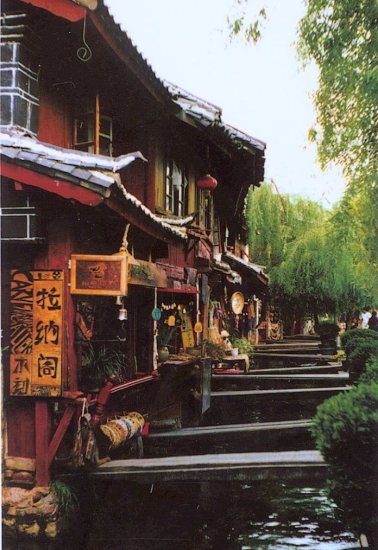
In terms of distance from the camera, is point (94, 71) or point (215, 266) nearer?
point (94, 71)

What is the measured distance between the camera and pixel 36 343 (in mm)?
5684

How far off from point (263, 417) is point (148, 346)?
14.2ft

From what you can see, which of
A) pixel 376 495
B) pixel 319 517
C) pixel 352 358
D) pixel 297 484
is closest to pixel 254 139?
pixel 352 358

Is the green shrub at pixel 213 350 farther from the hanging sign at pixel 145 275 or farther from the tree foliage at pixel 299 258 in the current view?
the tree foliage at pixel 299 258

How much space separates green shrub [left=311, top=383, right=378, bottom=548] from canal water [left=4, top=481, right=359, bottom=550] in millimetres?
1945

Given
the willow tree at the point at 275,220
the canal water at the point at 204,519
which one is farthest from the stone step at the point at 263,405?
the willow tree at the point at 275,220

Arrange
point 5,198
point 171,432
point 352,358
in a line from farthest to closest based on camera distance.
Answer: point 352,358
point 171,432
point 5,198

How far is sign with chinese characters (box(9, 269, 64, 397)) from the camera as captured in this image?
5.66 meters

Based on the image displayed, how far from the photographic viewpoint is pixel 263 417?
12.4m

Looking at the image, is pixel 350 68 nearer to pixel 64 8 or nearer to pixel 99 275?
pixel 64 8

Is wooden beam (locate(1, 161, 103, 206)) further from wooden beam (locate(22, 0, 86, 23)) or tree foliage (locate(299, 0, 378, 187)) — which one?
tree foliage (locate(299, 0, 378, 187))

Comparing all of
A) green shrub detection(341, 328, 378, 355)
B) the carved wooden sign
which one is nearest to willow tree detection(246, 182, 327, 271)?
green shrub detection(341, 328, 378, 355)

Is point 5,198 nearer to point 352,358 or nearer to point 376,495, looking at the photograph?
point 376,495

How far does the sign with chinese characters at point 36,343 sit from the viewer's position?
5.66 meters
